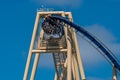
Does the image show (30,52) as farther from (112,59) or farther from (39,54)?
(112,59)

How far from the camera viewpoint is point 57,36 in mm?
148375

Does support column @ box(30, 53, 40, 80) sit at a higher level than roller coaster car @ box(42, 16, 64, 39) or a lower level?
lower

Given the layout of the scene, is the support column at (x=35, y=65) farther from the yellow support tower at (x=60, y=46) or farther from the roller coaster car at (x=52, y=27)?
the roller coaster car at (x=52, y=27)

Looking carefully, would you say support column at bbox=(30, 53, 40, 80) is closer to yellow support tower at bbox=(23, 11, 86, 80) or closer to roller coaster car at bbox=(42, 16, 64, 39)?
yellow support tower at bbox=(23, 11, 86, 80)

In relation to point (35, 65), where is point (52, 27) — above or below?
above

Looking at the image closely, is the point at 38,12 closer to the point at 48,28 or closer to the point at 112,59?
the point at 48,28

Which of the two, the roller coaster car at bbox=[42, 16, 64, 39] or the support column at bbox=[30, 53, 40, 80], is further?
the support column at bbox=[30, 53, 40, 80]

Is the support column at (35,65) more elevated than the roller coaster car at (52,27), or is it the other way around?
the roller coaster car at (52,27)

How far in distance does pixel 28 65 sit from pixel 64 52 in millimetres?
5632

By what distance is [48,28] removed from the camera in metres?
149

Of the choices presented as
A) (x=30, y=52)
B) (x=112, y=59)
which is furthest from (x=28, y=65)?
(x=112, y=59)

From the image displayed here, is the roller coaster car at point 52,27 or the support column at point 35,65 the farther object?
the support column at point 35,65

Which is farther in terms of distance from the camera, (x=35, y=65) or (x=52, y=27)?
(x=35, y=65)

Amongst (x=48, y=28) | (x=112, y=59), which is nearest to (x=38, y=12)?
(x=48, y=28)
